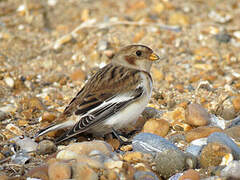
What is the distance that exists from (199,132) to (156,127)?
38cm

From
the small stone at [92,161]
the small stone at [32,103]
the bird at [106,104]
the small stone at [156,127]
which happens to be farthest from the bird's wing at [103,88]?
the small stone at [92,161]

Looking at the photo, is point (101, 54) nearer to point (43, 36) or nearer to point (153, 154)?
point (43, 36)

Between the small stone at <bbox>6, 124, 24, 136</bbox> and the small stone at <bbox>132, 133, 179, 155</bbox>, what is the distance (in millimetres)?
1095

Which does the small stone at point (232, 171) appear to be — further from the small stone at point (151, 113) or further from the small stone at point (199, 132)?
the small stone at point (151, 113)

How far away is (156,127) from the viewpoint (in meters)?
3.74

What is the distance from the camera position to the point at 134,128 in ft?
13.1

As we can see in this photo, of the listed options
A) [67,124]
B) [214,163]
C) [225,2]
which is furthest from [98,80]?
[225,2]

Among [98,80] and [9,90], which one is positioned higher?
[98,80]

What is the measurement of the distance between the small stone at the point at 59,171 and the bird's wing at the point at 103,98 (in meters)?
0.72

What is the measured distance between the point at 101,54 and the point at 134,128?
6.18 ft

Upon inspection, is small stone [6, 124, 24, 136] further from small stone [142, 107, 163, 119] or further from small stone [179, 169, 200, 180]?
small stone [179, 169, 200, 180]

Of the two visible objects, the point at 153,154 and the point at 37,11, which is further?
the point at 37,11

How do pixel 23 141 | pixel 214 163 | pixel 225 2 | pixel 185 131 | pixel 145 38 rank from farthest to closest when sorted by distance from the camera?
pixel 225 2
pixel 145 38
pixel 185 131
pixel 23 141
pixel 214 163

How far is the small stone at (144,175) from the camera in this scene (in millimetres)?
2771
